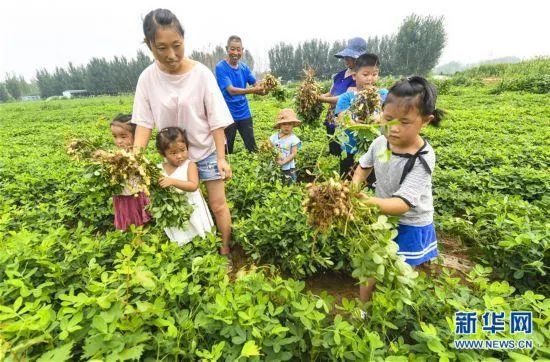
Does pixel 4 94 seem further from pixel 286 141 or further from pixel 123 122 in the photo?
pixel 286 141

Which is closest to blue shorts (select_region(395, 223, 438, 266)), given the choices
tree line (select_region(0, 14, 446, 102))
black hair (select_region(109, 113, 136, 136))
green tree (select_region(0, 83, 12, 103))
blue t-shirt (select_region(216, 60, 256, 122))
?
black hair (select_region(109, 113, 136, 136))

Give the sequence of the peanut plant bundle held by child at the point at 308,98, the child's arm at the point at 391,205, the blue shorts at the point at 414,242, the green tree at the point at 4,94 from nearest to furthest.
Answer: the child's arm at the point at 391,205 → the blue shorts at the point at 414,242 → the peanut plant bundle held by child at the point at 308,98 → the green tree at the point at 4,94

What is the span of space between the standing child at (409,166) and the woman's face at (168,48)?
1523 mm

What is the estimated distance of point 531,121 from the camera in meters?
7.79

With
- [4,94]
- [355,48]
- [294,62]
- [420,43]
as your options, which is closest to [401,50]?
[420,43]

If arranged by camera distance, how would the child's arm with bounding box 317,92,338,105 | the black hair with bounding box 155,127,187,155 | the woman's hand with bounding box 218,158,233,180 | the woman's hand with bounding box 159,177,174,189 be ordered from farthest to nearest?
1. the child's arm with bounding box 317,92,338,105
2. the woman's hand with bounding box 218,158,233,180
3. the black hair with bounding box 155,127,187,155
4. the woman's hand with bounding box 159,177,174,189

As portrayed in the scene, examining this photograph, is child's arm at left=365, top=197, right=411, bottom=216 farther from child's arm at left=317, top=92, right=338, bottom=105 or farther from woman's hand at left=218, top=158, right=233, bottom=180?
child's arm at left=317, top=92, right=338, bottom=105

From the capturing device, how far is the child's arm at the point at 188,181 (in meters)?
2.38

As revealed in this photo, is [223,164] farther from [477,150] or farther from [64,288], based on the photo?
[477,150]

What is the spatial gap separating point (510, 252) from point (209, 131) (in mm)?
2707

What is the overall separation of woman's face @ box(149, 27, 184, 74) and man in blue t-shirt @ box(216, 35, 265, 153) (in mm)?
1990

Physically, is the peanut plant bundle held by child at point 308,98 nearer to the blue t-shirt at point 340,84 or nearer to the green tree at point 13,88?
the blue t-shirt at point 340,84

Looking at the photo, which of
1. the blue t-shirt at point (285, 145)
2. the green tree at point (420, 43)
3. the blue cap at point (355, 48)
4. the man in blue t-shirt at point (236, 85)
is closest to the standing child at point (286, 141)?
the blue t-shirt at point (285, 145)

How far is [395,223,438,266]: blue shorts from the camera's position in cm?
201
